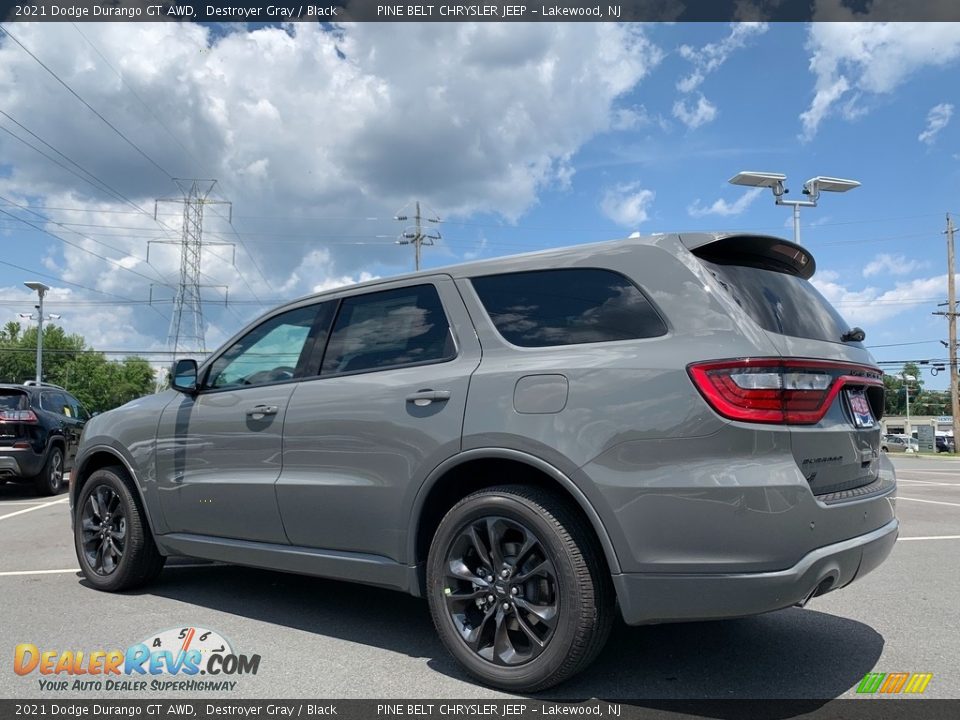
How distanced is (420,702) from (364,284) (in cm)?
217

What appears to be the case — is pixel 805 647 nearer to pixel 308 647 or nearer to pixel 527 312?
pixel 527 312

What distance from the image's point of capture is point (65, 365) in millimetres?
89000

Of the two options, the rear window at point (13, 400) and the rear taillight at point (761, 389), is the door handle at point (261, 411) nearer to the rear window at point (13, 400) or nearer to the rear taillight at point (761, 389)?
the rear taillight at point (761, 389)

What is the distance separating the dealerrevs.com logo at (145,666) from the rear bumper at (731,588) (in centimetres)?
181

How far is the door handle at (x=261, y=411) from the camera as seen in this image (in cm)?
Answer: 420

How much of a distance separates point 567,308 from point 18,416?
34.2ft

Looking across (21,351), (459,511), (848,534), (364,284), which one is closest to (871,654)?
(848,534)

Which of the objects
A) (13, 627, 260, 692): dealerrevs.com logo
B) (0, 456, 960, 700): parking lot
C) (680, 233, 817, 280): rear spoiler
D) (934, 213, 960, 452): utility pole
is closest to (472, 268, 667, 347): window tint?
(680, 233, 817, 280): rear spoiler

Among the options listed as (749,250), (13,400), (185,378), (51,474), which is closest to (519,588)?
(749,250)

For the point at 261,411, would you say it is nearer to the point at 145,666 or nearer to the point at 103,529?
the point at 145,666

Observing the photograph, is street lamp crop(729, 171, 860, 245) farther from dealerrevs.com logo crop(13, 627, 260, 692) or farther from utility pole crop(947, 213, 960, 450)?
utility pole crop(947, 213, 960, 450)

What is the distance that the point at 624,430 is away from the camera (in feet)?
9.75

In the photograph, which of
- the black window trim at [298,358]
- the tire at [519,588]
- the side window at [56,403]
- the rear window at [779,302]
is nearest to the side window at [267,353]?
the black window trim at [298,358]

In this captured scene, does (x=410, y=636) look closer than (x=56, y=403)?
Yes
